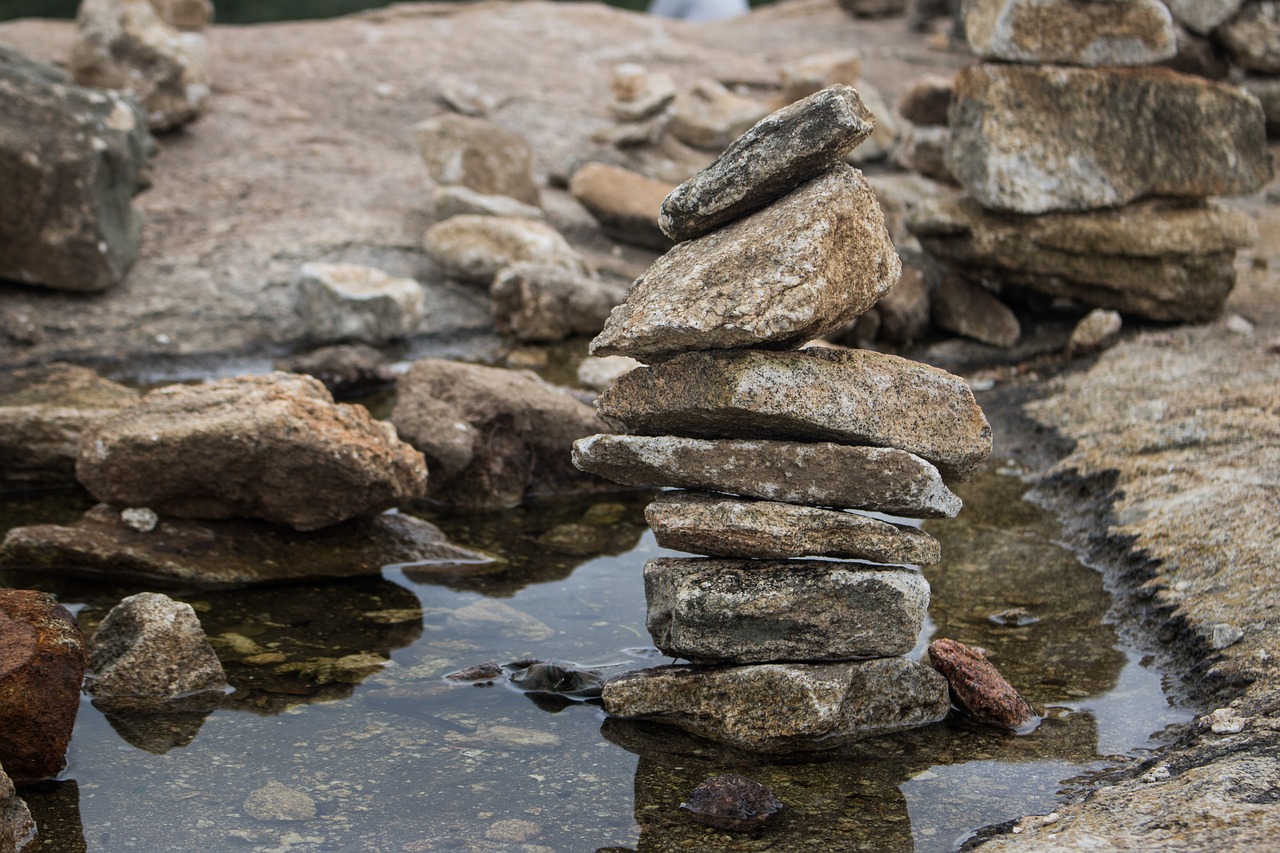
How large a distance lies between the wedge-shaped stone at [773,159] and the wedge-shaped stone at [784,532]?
120 centimetres

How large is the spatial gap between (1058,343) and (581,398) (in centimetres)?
401

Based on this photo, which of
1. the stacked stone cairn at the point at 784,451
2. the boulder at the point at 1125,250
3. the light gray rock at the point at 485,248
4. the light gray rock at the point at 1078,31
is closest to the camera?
the stacked stone cairn at the point at 784,451

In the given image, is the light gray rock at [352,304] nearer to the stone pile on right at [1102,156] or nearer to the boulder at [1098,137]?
the stone pile on right at [1102,156]

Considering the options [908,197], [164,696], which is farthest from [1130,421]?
[164,696]

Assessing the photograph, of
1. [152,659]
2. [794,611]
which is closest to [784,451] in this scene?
[794,611]

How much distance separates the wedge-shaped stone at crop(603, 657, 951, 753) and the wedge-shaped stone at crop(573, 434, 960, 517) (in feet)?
2.24

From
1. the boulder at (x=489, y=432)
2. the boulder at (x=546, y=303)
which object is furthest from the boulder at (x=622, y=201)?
the boulder at (x=489, y=432)

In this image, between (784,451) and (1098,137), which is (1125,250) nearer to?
(1098,137)

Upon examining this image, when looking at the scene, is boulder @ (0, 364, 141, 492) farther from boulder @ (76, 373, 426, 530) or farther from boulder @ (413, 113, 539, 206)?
boulder @ (413, 113, 539, 206)

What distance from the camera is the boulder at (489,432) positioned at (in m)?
8.20

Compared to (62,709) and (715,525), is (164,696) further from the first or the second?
(715,525)

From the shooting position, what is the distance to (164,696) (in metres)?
5.63

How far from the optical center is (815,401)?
17.4 ft

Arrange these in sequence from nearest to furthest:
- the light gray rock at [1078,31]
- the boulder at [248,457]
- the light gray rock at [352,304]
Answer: the boulder at [248,457], the light gray rock at [1078,31], the light gray rock at [352,304]
